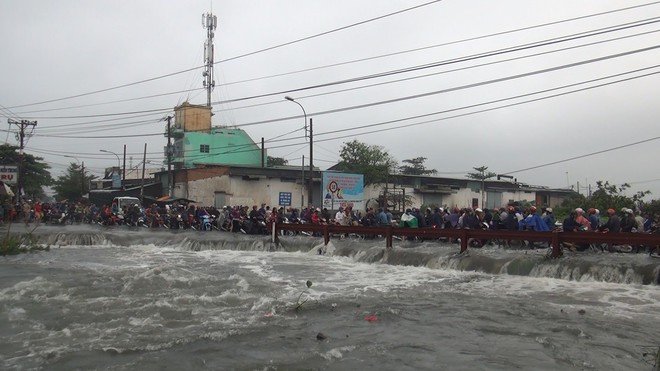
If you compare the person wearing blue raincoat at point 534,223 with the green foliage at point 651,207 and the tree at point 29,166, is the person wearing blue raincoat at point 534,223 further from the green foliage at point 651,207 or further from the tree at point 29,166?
the tree at point 29,166

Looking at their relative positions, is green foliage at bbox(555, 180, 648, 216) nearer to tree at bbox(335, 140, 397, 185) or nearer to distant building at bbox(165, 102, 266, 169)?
tree at bbox(335, 140, 397, 185)

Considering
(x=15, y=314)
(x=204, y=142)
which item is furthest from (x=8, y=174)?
(x=15, y=314)

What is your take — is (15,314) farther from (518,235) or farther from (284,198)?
(284,198)

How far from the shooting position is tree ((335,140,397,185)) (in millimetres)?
48906

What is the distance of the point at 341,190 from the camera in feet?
116

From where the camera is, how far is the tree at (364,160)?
48.9m

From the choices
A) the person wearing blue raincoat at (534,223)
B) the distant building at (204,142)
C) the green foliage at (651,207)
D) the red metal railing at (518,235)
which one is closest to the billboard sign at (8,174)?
the distant building at (204,142)

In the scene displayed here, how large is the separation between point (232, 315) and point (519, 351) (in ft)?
15.5

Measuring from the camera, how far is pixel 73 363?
6.73 m

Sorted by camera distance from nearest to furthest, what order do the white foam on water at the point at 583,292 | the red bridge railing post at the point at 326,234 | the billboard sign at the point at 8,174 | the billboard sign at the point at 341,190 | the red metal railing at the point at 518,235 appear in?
1. the white foam on water at the point at 583,292
2. the red metal railing at the point at 518,235
3. the red bridge railing post at the point at 326,234
4. the billboard sign at the point at 341,190
5. the billboard sign at the point at 8,174

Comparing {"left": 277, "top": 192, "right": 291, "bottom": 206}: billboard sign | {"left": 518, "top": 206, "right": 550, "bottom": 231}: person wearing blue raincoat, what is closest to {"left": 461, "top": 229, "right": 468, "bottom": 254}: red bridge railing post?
{"left": 518, "top": 206, "right": 550, "bottom": 231}: person wearing blue raincoat

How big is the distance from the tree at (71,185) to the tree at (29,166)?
1579cm

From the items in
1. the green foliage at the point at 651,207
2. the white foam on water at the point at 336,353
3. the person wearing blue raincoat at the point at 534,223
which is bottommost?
the white foam on water at the point at 336,353

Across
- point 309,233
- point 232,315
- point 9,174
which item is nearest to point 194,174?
point 9,174
